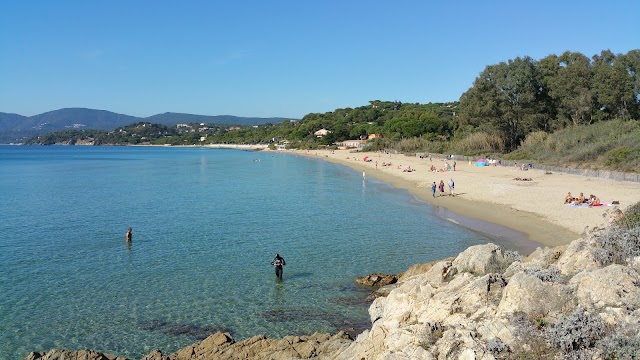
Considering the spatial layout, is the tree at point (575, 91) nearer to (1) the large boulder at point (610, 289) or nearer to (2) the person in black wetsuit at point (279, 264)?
(2) the person in black wetsuit at point (279, 264)

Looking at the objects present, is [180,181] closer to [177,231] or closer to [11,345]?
[177,231]

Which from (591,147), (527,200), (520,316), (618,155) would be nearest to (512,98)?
(591,147)

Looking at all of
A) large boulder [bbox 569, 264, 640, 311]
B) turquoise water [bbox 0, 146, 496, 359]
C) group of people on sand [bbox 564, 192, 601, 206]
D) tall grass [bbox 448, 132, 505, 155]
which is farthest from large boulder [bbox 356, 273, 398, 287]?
tall grass [bbox 448, 132, 505, 155]

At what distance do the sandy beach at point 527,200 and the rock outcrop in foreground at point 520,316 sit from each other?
13.1m

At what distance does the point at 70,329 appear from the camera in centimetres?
1270

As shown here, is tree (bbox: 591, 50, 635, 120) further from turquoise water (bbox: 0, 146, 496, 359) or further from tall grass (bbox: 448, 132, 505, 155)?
turquoise water (bbox: 0, 146, 496, 359)

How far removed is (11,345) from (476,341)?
1080cm

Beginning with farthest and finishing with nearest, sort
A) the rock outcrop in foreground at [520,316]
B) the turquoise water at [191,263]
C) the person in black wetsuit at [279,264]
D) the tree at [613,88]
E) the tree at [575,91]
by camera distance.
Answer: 1. the tree at [575,91]
2. the tree at [613,88]
3. the person in black wetsuit at [279,264]
4. the turquoise water at [191,263]
5. the rock outcrop in foreground at [520,316]

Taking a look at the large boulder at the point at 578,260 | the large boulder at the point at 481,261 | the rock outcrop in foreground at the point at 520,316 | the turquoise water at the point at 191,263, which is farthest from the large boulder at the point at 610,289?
the turquoise water at the point at 191,263

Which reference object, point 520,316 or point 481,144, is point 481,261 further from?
point 481,144

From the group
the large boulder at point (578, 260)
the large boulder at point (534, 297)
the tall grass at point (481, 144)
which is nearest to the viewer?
the large boulder at point (534, 297)

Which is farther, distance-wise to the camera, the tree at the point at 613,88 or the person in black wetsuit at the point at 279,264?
the tree at the point at 613,88

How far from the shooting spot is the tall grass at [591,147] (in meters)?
40.3

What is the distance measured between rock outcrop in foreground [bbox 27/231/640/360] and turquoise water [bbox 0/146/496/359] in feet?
14.5
